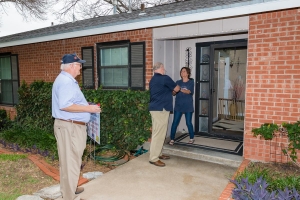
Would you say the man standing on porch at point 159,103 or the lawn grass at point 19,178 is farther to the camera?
the man standing on porch at point 159,103

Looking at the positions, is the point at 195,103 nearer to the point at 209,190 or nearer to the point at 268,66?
the point at 268,66

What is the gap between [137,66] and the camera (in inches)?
222

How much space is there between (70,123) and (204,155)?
8.77ft

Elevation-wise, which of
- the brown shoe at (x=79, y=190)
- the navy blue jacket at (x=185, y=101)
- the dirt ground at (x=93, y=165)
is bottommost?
the dirt ground at (x=93, y=165)

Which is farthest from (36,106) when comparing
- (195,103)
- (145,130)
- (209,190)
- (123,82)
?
(209,190)

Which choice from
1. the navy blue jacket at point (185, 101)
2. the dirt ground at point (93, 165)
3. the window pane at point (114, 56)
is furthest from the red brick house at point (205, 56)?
the dirt ground at point (93, 165)

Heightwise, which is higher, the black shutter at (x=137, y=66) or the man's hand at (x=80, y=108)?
the black shutter at (x=137, y=66)

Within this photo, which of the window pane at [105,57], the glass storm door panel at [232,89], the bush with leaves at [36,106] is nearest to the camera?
the window pane at [105,57]

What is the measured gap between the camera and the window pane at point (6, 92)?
8.93 metres

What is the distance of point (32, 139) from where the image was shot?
5.77m

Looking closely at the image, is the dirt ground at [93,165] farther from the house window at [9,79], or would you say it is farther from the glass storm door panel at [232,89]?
the house window at [9,79]

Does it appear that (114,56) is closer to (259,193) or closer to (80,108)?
(80,108)

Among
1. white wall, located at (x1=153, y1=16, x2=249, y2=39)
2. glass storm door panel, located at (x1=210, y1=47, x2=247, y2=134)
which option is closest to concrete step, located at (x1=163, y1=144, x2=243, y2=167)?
white wall, located at (x1=153, y1=16, x2=249, y2=39)

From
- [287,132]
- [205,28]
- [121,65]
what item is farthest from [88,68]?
[287,132]
